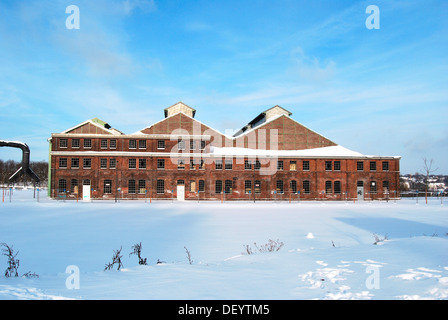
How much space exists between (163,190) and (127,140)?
879cm

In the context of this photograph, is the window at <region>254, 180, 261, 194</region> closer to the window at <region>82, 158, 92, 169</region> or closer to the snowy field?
the window at <region>82, 158, 92, 169</region>

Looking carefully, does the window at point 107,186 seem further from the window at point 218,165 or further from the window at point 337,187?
the window at point 337,187

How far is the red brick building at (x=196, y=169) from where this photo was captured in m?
40.3

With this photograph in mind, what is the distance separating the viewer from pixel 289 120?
47438mm

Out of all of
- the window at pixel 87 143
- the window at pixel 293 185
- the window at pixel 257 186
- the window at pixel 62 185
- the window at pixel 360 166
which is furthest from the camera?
the window at pixel 360 166

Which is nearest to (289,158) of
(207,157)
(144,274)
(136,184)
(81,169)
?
(207,157)

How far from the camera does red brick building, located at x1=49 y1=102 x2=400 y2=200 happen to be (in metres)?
40.3

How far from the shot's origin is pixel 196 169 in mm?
41031

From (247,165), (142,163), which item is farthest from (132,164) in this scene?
(247,165)

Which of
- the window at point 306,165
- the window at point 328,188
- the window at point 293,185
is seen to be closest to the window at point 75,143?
the window at point 293,185

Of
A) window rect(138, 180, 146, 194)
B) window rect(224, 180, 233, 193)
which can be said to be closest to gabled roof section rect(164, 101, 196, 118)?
window rect(138, 180, 146, 194)
